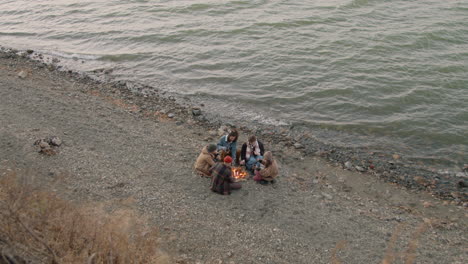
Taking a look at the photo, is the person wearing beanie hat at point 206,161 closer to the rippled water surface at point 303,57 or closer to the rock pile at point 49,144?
the rock pile at point 49,144

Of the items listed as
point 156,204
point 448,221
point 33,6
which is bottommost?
point 448,221

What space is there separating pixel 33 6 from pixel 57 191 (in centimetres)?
2869

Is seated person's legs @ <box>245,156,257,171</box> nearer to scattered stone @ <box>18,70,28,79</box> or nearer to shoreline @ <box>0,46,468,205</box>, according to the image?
shoreline @ <box>0,46,468,205</box>

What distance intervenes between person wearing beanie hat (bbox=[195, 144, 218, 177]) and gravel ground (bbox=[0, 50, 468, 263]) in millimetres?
269

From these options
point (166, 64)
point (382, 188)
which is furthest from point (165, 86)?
point (382, 188)

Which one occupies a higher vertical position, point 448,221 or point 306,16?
point 306,16

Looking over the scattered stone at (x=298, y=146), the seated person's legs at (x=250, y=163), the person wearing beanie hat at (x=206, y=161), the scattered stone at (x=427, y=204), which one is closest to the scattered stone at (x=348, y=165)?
the scattered stone at (x=298, y=146)

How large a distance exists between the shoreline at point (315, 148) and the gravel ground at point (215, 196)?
32 centimetres

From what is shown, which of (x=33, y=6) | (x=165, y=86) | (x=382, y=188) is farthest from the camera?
(x=33, y=6)

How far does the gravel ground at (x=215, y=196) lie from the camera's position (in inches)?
356

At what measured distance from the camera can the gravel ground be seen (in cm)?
903

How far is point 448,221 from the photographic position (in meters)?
10.8

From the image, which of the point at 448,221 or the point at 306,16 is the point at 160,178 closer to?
the point at 448,221

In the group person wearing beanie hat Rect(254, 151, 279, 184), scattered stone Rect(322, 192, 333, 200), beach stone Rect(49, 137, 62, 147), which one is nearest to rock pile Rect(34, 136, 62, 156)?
beach stone Rect(49, 137, 62, 147)
